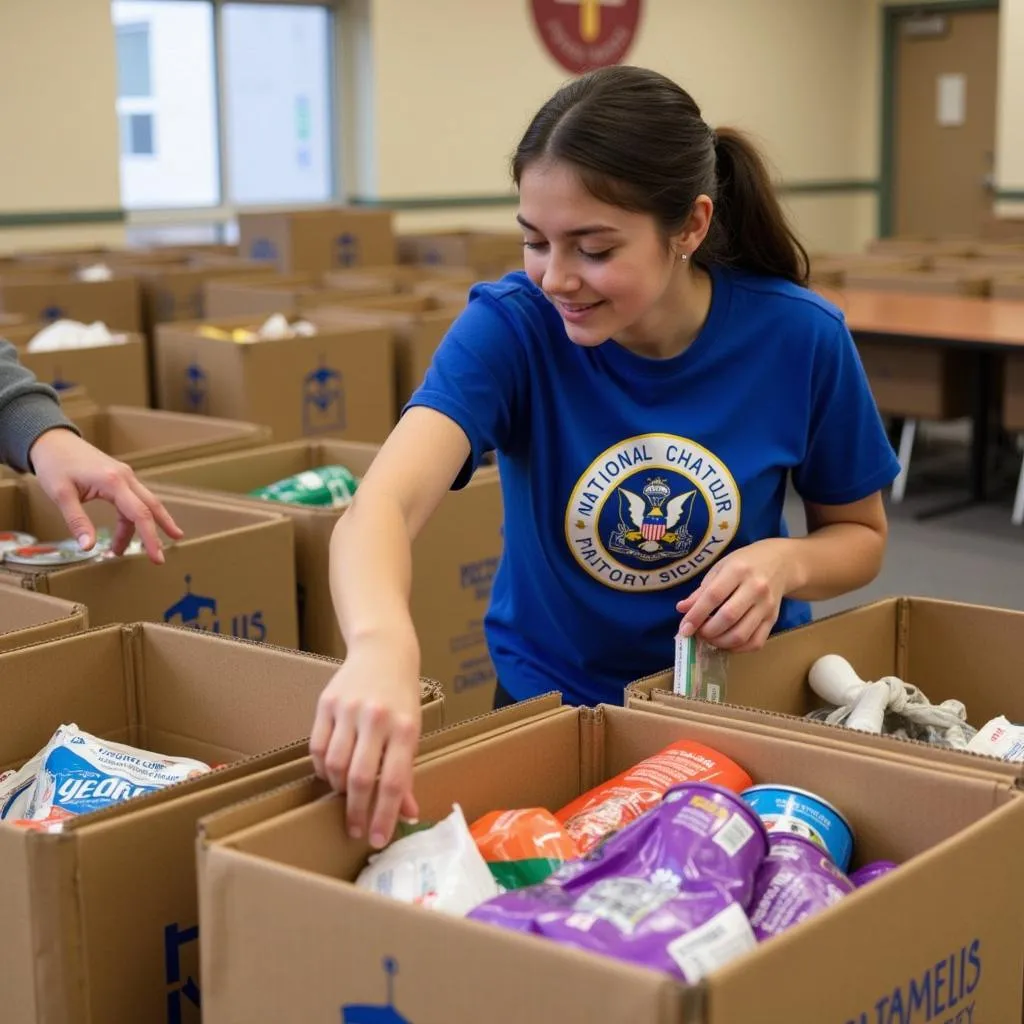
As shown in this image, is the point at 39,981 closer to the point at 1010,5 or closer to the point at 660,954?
the point at 660,954

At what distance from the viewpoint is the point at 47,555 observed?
5.65ft

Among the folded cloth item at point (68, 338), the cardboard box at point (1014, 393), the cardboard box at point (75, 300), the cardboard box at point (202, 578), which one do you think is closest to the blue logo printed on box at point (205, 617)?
the cardboard box at point (202, 578)

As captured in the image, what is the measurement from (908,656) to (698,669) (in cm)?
38

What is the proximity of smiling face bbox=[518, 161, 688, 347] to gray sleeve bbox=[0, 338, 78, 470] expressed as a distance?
0.64 meters

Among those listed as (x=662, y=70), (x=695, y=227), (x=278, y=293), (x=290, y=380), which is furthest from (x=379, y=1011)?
(x=662, y=70)

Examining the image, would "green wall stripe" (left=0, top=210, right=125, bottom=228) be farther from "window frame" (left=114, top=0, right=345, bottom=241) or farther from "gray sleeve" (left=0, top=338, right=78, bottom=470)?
"gray sleeve" (left=0, top=338, right=78, bottom=470)

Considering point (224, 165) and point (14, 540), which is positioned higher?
point (224, 165)

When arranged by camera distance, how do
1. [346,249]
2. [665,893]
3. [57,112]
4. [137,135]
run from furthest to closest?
[137,135] → [57,112] → [346,249] → [665,893]

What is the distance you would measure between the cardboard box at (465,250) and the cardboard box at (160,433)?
2.94 metres

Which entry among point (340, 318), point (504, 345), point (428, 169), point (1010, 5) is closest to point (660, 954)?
point (504, 345)

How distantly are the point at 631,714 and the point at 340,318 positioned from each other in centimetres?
266

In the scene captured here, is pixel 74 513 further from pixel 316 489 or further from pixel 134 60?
pixel 134 60

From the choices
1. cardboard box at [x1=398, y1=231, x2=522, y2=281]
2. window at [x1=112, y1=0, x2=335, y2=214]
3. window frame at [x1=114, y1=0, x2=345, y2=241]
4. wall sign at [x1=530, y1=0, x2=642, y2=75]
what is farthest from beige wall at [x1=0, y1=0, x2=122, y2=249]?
wall sign at [x1=530, y1=0, x2=642, y2=75]

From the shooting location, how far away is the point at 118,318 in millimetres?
4340
